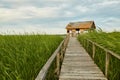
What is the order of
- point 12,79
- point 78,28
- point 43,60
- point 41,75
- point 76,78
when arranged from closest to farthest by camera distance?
point 41,75 < point 12,79 < point 43,60 < point 76,78 < point 78,28

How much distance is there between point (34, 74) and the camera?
4312 millimetres

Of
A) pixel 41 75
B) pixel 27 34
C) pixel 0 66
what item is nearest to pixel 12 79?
pixel 0 66

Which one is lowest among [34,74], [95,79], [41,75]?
[95,79]

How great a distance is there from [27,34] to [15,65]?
4.86 metres

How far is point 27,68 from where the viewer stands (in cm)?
449

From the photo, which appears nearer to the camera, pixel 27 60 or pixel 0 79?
pixel 0 79

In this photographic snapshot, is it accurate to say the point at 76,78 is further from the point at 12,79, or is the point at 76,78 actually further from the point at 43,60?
the point at 12,79

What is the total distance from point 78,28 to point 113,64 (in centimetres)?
3793

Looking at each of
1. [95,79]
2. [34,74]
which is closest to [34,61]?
[34,74]

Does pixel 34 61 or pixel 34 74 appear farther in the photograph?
pixel 34 61

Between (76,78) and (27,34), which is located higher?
(27,34)

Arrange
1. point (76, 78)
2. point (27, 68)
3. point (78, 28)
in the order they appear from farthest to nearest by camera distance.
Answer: point (78, 28) < point (76, 78) < point (27, 68)

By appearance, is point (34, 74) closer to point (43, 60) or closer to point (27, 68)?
point (27, 68)

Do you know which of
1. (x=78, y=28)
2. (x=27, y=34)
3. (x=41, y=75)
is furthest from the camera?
(x=78, y=28)
